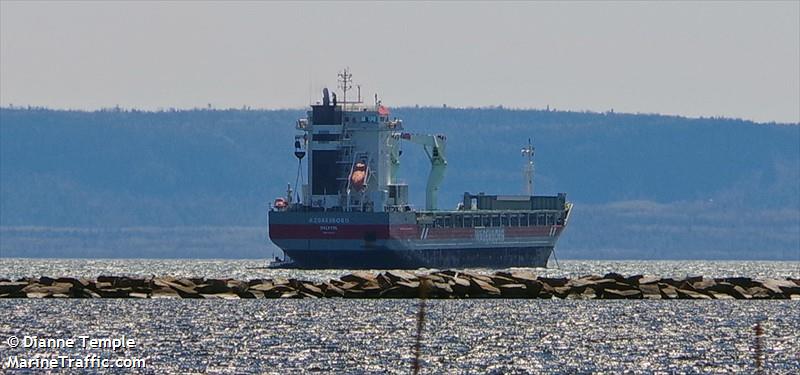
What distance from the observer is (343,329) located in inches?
2395

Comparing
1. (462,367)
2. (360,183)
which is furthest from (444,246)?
(462,367)

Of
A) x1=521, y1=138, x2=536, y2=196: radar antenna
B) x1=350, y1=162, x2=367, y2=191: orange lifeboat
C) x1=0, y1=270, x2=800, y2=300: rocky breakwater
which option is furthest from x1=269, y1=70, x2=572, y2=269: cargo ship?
x1=0, y1=270, x2=800, y2=300: rocky breakwater

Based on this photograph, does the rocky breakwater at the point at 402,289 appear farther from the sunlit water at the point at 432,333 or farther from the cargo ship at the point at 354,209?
the cargo ship at the point at 354,209

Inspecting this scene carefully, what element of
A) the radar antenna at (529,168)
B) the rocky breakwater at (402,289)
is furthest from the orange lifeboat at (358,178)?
the rocky breakwater at (402,289)

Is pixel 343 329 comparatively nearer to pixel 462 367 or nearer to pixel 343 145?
pixel 462 367

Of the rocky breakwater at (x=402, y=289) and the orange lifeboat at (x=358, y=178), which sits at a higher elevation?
the orange lifeboat at (x=358, y=178)

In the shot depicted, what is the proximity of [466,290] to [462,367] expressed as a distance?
989 inches

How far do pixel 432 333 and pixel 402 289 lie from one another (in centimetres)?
1506

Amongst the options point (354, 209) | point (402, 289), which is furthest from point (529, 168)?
point (402, 289)

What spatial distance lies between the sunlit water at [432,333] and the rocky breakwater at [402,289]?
57 cm

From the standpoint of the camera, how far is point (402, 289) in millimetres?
75375

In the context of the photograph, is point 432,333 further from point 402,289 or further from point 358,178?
point 358,178

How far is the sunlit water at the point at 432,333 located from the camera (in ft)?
168

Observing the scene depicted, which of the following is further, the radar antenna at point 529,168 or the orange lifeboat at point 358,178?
the radar antenna at point 529,168
